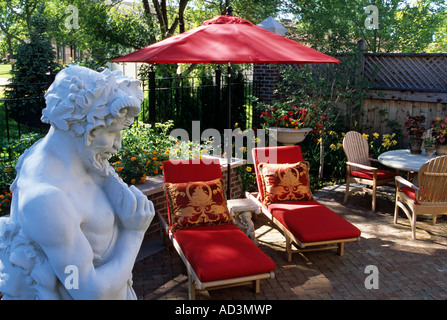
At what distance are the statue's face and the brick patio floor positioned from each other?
111 inches

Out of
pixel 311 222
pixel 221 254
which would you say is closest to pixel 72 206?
pixel 221 254

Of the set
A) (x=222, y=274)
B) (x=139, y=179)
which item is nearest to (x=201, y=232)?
(x=222, y=274)

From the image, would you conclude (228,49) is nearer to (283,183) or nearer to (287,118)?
(283,183)

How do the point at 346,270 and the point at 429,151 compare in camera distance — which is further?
the point at 429,151

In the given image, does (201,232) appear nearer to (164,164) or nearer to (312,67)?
(164,164)

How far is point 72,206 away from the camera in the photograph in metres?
1.30

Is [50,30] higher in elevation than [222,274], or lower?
higher

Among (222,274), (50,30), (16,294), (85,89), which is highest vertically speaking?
(50,30)

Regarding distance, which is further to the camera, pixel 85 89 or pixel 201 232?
pixel 201 232

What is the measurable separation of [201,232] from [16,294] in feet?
10.5

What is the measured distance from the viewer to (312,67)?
32.6 feet

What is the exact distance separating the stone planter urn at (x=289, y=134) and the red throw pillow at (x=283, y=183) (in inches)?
84.3

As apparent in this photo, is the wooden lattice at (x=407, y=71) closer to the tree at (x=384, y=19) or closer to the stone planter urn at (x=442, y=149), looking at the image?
the stone planter urn at (x=442, y=149)

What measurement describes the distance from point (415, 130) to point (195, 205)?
156 inches
